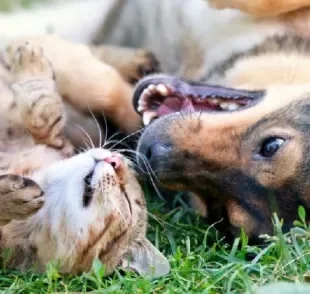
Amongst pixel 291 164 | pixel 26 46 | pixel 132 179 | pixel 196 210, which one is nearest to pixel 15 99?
pixel 26 46

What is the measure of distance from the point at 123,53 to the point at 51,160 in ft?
2.88

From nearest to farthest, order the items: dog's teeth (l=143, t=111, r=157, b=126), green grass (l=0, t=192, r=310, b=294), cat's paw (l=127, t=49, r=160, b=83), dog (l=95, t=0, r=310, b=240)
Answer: green grass (l=0, t=192, r=310, b=294) → dog (l=95, t=0, r=310, b=240) → dog's teeth (l=143, t=111, r=157, b=126) → cat's paw (l=127, t=49, r=160, b=83)

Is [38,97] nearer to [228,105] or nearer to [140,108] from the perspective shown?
[140,108]

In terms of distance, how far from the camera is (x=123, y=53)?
15.4ft

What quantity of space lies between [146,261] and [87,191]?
386 mm

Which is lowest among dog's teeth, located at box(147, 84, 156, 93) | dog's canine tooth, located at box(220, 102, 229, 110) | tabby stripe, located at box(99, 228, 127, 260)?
tabby stripe, located at box(99, 228, 127, 260)

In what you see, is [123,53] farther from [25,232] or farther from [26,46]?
[25,232]

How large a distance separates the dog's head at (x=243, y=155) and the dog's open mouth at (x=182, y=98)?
63 mm

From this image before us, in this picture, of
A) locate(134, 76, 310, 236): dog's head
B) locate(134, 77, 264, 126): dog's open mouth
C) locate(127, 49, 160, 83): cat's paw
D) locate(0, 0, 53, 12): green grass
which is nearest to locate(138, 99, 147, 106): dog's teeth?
locate(134, 77, 264, 126): dog's open mouth

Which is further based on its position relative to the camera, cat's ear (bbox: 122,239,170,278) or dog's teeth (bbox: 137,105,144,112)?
dog's teeth (bbox: 137,105,144,112)

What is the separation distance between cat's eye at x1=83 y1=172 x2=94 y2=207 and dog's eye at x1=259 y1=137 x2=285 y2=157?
68cm

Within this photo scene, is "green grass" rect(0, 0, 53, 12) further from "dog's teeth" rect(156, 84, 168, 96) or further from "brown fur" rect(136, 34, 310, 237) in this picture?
"brown fur" rect(136, 34, 310, 237)

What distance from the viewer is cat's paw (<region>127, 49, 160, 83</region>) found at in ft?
14.9

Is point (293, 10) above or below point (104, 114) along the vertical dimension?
above
